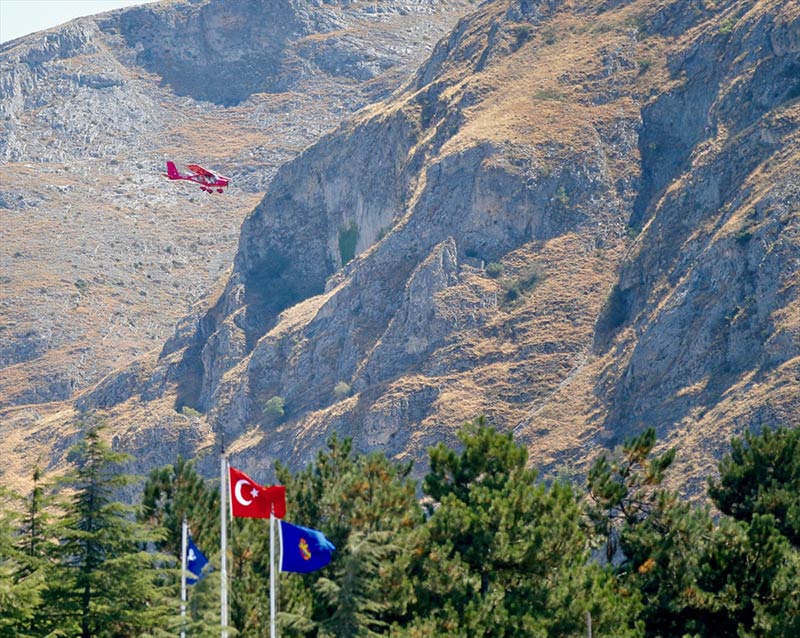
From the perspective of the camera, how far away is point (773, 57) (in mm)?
144375

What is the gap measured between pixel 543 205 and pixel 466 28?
114ft

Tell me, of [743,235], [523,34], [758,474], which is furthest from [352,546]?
[523,34]

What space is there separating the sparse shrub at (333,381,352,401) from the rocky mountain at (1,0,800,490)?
15 cm

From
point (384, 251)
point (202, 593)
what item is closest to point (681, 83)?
point (384, 251)

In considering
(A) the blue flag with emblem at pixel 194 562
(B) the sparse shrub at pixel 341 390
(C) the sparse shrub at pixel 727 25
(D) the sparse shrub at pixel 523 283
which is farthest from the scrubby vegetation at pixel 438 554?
(C) the sparse shrub at pixel 727 25

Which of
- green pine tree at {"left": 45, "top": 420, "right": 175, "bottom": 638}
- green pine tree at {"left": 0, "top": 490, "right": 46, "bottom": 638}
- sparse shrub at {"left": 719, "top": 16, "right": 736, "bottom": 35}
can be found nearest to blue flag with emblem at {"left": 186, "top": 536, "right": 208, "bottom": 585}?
green pine tree at {"left": 45, "top": 420, "right": 175, "bottom": 638}

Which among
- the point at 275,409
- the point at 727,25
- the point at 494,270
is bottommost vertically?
the point at 275,409

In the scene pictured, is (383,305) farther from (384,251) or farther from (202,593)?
(202,593)

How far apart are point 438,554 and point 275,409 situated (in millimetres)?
91996

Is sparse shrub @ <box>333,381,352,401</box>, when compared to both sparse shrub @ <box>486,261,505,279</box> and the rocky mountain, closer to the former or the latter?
the rocky mountain

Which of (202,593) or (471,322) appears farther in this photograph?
(471,322)

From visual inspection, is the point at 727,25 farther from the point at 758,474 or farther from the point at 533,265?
the point at 758,474

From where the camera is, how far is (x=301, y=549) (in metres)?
52.5

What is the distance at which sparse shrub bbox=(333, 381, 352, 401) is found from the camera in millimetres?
148625
